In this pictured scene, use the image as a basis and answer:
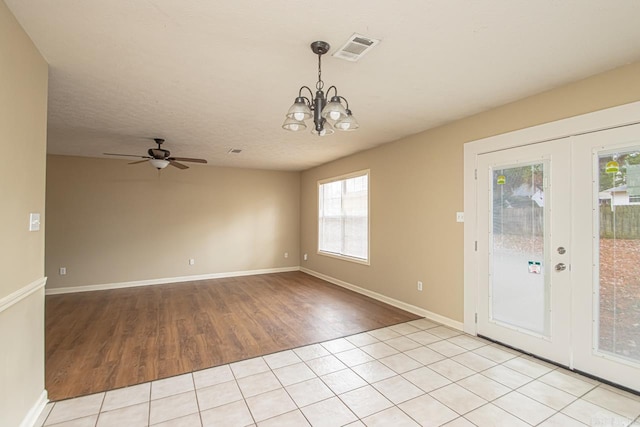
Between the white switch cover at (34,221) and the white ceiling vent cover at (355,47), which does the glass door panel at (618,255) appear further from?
the white switch cover at (34,221)

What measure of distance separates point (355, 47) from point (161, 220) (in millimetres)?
5729

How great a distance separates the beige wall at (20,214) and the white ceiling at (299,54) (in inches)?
10.3

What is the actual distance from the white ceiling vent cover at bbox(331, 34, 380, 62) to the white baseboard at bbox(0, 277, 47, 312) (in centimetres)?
254

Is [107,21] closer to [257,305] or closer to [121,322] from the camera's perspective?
[121,322]

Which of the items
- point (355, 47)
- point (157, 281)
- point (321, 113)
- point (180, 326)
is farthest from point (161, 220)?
point (355, 47)

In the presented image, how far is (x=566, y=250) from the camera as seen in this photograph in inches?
106

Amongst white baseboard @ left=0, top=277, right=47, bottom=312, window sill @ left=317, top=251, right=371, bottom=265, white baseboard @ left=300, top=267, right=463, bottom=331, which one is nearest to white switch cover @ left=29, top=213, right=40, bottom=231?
white baseboard @ left=0, top=277, right=47, bottom=312

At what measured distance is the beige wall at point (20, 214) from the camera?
1667 mm

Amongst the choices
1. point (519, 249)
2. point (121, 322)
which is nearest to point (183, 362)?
point (121, 322)

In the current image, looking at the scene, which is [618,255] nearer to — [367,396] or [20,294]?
[367,396]

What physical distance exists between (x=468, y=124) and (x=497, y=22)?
1.83 metres

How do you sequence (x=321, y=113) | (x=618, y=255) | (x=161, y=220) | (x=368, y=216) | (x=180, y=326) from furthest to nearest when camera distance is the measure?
(x=161, y=220), (x=368, y=216), (x=180, y=326), (x=618, y=255), (x=321, y=113)

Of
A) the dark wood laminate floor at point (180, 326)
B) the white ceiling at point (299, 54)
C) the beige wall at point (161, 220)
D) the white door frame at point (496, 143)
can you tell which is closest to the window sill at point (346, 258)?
the dark wood laminate floor at point (180, 326)

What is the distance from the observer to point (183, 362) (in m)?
2.85
